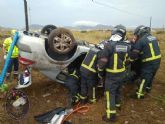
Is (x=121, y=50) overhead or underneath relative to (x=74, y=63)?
overhead

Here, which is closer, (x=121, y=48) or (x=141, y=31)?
(x=121, y=48)

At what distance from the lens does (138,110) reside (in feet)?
23.0

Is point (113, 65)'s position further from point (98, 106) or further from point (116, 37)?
point (98, 106)

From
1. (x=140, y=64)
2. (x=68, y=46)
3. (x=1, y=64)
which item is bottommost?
(x=1, y=64)

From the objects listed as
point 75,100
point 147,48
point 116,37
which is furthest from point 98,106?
point 147,48

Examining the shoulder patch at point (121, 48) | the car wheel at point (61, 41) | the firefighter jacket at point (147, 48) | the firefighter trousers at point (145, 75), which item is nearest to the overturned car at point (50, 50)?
the car wheel at point (61, 41)

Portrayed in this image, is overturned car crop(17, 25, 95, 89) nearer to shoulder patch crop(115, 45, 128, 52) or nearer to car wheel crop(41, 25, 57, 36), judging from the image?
car wheel crop(41, 25, 57, 36)

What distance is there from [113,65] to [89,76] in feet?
2.88

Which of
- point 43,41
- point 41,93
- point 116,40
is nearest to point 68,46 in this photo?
point 43,41

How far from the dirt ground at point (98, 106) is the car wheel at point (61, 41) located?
141cm

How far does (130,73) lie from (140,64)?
0.35 metres

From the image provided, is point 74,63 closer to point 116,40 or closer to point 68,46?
point 68,46

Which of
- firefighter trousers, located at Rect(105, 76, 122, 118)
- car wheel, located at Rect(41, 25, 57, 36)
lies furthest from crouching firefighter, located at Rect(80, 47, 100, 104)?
car wheel, located at Rect(41, 25, 57, 36)

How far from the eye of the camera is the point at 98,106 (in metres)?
7.12
